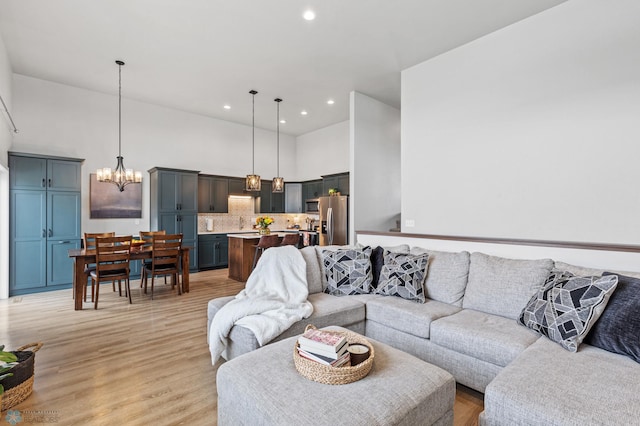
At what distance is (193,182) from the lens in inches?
268

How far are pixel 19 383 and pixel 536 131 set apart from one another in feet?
16.9

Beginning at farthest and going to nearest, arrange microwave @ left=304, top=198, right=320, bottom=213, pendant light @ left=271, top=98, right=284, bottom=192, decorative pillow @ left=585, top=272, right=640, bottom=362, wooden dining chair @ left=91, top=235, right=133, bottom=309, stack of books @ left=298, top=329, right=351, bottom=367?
1. microwave @ left=304, top=198, right=320, bottom=213
2. pendant light @ left=271, top=98, right=284, bottom=192
3. wooden dining chair @ left=91, top=235, right=133, bottom=309
4. decorative pillow @ left=585, top=272, right=640, bottom=362
5. stack of books @ left=298, top=329, right=351, bottom=367

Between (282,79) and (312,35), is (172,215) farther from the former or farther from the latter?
(312,35)

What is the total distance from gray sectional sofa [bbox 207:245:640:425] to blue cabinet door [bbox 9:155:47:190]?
4373mm

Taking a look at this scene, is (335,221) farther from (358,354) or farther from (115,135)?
(358,354)

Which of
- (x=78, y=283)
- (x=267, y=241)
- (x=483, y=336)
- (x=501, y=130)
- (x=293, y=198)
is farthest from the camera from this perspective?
(x=293, y=198)

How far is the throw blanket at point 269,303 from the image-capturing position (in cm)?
235

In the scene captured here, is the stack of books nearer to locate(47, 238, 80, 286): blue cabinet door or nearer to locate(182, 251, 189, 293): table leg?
locate(182, 251, 189, 293): table leg

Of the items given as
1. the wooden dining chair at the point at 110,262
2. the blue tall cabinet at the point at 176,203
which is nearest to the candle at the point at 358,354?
the wooden dining chair at the point at 110,262

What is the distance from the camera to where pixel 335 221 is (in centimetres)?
659

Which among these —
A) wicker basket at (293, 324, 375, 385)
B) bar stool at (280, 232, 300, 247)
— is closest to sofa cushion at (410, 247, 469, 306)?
wicker basket at (293, 324, 375, 385)

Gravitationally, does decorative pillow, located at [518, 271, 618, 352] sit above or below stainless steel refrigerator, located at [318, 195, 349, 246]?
below

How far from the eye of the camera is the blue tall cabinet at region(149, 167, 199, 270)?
6.30m

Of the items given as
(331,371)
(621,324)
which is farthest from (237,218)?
(621,324)
